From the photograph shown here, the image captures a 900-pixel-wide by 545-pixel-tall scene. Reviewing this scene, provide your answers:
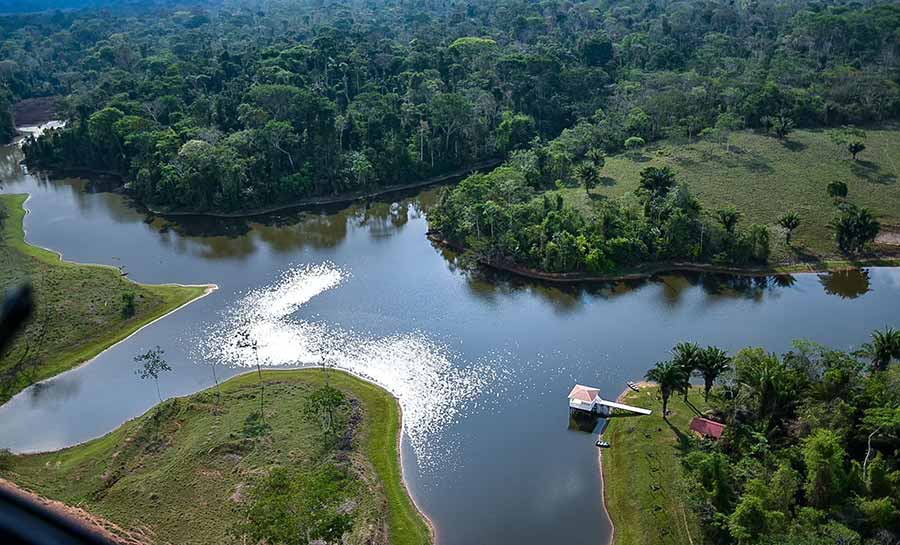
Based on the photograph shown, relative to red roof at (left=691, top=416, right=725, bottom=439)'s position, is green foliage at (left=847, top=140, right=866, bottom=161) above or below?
above

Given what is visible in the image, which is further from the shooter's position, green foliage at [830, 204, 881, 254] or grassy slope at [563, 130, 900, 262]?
grassy slope at [563, 130, 900, 262]

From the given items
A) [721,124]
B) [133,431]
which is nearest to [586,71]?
[721,124]

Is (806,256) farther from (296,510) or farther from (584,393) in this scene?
(296,510)

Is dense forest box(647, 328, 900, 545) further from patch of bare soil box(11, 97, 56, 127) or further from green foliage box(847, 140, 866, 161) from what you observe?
patch of bare soil box(11, 97, 56, 127)

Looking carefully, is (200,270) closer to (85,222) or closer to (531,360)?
(85,222)

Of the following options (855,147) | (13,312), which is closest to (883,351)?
(855,147)

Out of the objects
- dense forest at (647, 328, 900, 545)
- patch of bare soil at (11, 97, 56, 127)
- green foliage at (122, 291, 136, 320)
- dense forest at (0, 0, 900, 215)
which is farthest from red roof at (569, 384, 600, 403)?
patch of bare soil at (11, 97, 56, 127)

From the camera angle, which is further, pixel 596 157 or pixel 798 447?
pixel 596 157
